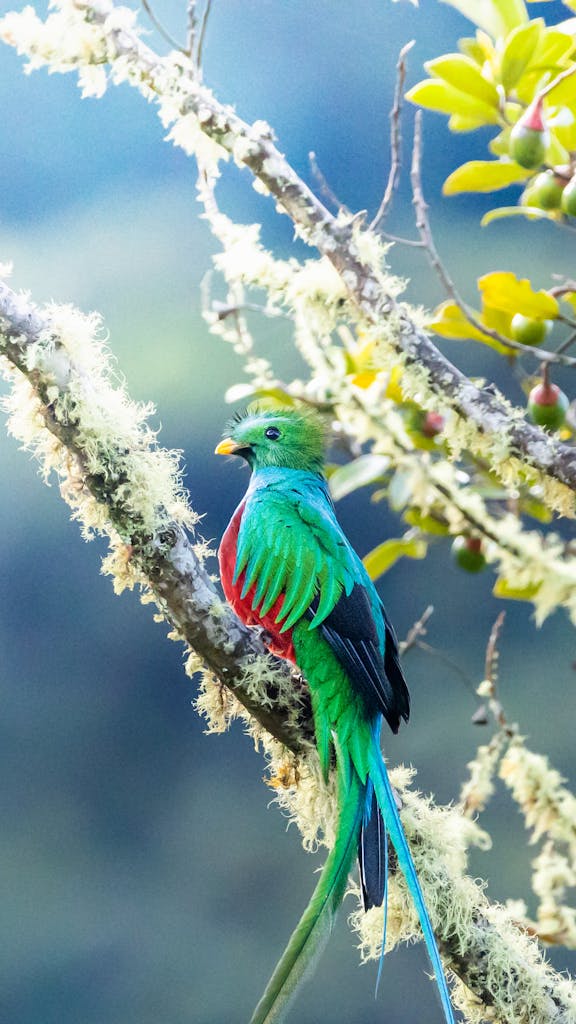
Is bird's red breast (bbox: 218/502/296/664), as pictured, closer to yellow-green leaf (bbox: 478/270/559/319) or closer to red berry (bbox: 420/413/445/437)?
red berry (bbox: 420/413/445/437)

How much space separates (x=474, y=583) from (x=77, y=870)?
1.12m

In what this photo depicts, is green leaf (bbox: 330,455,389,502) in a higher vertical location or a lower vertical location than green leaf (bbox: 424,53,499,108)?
lower

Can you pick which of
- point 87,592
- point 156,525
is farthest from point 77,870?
point 156,525

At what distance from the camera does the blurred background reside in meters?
2.09

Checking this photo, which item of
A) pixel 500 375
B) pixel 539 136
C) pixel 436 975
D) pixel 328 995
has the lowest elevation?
pixel 436 975

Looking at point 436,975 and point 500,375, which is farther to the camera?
point 500,375

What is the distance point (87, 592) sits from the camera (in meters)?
2.16

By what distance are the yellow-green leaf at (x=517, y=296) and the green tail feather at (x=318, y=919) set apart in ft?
1.89

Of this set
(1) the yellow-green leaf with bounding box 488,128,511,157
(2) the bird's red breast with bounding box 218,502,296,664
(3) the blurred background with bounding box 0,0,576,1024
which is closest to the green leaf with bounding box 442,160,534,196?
(1) the yellow-green leaf with bounding box 488,128,511,157

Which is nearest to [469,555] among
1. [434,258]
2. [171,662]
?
[434,258]

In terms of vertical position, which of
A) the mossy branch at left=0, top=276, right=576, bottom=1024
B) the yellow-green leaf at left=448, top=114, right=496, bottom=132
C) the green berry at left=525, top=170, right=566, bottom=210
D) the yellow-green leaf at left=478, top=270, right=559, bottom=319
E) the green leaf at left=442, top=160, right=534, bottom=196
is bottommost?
the mossy branch at left=0, top=276, right=576, bottom=1024

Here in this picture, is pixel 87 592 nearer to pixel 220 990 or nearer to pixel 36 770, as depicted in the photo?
pixel 36 770

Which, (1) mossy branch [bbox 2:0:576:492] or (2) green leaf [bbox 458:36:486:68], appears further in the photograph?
(2) green leaf [bbox 458:36:486:68]

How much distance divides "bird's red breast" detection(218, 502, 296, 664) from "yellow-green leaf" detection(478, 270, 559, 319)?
1.37ft
